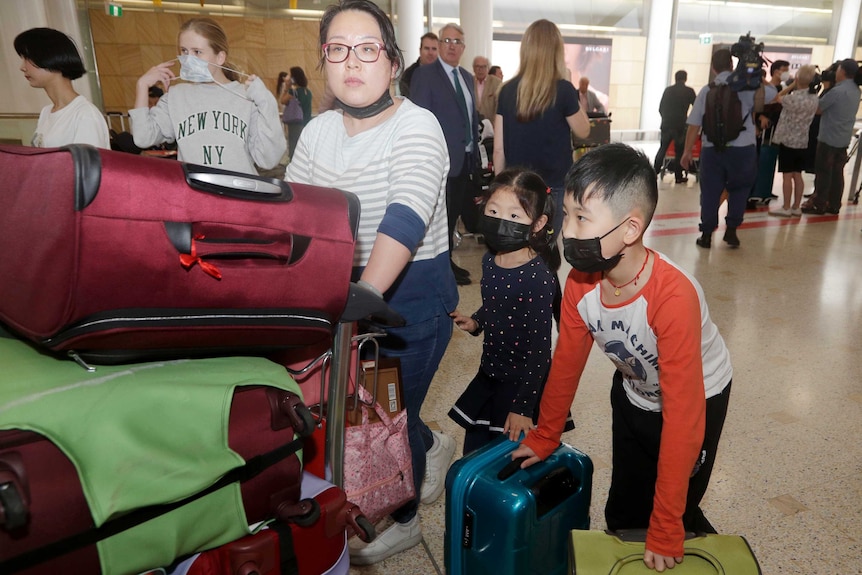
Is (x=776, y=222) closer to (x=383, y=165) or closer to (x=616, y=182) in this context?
(x=616, y=182)

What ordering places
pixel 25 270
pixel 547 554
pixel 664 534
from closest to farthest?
1. pixel 25 270
2. pixel 664 534
3. pixel 547 554

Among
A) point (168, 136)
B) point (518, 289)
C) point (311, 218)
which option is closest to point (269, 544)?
point (311, 218)

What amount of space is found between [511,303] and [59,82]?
200 centimetres

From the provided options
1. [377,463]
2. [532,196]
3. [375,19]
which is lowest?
[377,463]

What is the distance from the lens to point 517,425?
1.65 metres

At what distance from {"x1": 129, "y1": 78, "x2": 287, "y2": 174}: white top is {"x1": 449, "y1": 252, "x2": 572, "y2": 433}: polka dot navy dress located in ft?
3.66

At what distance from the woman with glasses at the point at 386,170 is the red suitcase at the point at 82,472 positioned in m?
0.27

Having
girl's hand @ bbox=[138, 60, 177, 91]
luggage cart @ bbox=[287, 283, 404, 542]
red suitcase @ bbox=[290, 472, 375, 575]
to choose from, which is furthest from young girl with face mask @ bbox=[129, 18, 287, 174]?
red suitcase @ bbox=[290, 472, 375, 575]

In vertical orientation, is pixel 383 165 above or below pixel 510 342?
above

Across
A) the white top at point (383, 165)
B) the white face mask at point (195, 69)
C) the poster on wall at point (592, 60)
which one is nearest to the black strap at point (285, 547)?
the white top at point (383, 165)

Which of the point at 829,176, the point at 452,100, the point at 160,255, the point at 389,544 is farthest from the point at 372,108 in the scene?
the point at 829,176

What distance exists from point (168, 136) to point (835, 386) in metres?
3.19

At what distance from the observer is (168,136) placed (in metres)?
2.33

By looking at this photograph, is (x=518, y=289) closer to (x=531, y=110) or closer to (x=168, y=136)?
(x=168, y=136)
